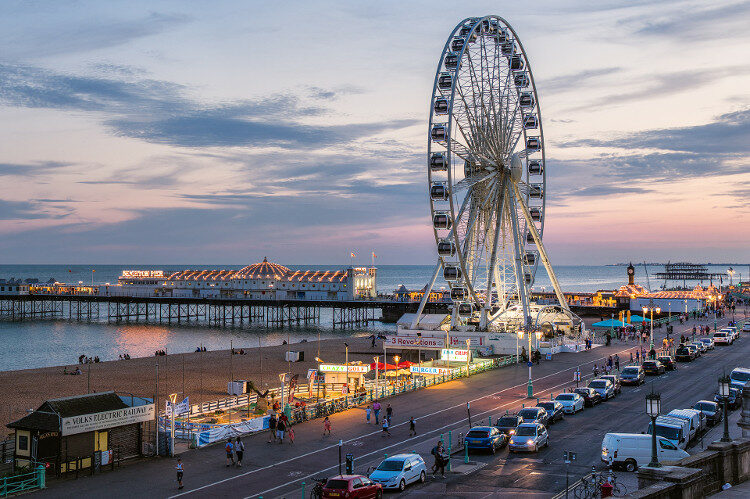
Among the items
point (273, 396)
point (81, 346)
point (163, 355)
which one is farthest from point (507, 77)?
point (81, 346)

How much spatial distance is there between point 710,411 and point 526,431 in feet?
33.5

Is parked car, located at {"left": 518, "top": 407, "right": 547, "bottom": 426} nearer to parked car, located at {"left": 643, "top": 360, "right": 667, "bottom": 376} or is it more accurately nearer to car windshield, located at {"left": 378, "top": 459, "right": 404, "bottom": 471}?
car windshield, located at {"left": 378, "top": 459, "right": 404, "bottom": 471}

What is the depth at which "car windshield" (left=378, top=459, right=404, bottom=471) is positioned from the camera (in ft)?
79.6

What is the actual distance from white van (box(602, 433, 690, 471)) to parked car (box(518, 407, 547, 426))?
22.5ft

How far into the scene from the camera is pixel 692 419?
2917 centimetres

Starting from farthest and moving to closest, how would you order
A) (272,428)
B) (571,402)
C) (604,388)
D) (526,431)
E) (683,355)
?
(683,355) → (604,388) → (571,402) → (272,428) → (526,431)

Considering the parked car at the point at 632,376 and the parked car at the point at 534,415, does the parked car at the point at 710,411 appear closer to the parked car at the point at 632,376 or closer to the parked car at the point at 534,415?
the parked car at the point at 534,415

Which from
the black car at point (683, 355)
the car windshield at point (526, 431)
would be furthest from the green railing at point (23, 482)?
the black car at point (683, 355)

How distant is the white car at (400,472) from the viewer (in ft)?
77.9

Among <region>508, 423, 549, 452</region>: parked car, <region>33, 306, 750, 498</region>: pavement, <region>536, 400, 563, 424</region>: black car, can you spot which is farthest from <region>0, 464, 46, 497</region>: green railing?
<region>536, 400, 563, 424</region>: black car

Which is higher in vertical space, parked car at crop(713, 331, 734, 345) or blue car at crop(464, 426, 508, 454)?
parked car at crop(713, 331, 734, 345)

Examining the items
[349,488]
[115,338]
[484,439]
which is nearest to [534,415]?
[484,439]

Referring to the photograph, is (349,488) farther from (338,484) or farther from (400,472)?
(400,472)

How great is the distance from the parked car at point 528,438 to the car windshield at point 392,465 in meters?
5.96
